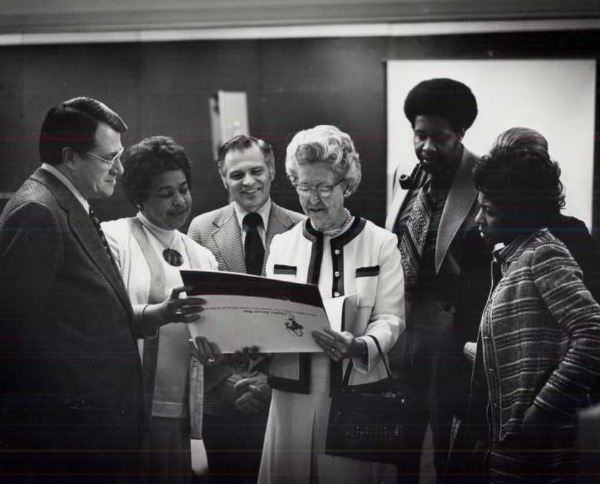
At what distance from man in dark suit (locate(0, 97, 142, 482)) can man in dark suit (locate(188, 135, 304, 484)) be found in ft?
1.02

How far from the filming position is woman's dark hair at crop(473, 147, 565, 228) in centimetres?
241

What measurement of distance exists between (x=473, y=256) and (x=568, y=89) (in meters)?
0.76

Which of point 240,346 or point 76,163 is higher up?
point 76,163

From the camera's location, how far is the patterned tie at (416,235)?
2.53 metres

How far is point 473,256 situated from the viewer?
2502 millimetres

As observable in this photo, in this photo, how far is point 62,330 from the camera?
95.6 inches

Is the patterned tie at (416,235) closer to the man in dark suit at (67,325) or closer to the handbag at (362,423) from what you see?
the handbag at (362,423)

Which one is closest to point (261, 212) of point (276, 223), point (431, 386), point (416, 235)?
point (276, 223)

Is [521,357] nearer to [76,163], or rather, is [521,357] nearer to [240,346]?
[240,346]

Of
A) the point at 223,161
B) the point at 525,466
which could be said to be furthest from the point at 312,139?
the point at 525,466

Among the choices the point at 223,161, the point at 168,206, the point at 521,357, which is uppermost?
the point at 223,161

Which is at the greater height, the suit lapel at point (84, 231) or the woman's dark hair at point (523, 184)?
the woman's dark hair at point (523, 184)

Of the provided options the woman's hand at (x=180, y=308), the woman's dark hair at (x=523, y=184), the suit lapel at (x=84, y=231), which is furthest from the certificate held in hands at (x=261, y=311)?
the woman's dark hair at (x=523, y=184)

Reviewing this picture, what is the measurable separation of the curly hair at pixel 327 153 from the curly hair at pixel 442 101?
0.31 metres
